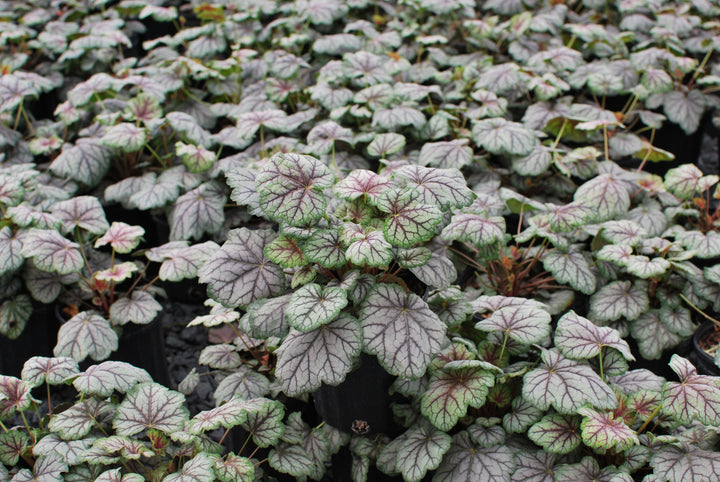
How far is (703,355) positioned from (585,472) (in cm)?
86

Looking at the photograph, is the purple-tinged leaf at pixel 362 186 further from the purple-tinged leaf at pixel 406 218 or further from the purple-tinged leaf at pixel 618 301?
the purple-tinged leaf at pixel 618 301

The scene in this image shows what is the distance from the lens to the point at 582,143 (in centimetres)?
352

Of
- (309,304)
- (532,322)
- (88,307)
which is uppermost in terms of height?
(309,304)

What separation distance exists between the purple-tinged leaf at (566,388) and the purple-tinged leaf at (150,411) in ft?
3.42

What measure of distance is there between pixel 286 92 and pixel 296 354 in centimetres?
213

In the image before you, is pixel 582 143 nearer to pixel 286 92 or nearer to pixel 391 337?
pixel 286 92

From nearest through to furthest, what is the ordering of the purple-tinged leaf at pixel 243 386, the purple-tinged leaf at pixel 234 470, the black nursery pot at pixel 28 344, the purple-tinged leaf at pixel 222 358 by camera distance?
the purple-tinged leaf at pixel 234 470 < the purple-tinged leaf at pixel 243 386 < the purple-tinged leaf at pixel 222 358 < the black nursery pot at pixel 28 344

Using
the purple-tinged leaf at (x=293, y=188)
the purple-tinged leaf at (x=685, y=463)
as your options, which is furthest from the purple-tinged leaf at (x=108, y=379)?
the purple-tinged leaf at (x=685, y=463)

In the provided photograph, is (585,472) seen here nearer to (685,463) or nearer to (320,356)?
(685,463)

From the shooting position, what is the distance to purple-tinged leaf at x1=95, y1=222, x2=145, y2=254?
2.42 meters

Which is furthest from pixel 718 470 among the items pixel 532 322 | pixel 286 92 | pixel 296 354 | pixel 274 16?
pixel 274 16

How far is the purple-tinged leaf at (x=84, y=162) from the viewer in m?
3.07

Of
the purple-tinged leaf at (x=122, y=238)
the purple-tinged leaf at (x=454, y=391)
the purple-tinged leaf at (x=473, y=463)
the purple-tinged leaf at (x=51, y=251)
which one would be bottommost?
the purple-tinged leaf at (x=473, y=463)

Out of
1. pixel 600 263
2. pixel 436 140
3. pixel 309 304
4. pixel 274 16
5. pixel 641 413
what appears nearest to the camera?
pixel 309 304
